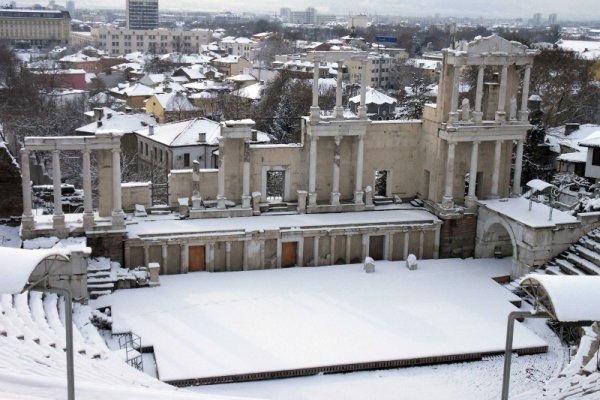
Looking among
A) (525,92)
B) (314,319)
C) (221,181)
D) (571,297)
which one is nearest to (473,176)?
(525,92)

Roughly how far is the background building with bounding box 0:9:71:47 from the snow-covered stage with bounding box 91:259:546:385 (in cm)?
16225

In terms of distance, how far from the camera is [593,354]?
1772 centimetres

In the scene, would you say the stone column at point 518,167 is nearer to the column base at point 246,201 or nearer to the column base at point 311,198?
the column base at point 311,198

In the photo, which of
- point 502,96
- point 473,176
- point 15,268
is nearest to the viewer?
point 15,268

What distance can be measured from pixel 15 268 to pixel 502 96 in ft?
72.8

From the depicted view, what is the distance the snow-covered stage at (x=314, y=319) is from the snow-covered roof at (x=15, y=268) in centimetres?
712

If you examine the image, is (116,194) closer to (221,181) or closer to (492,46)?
(221,181)

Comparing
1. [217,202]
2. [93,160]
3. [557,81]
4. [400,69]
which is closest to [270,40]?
[400,69]

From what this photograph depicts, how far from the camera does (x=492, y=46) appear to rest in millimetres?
28891

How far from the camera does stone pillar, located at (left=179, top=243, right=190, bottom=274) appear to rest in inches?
1032

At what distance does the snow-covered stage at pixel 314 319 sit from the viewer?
1977cm

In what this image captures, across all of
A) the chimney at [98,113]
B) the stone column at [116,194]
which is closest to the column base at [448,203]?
the stone column at [116,194]

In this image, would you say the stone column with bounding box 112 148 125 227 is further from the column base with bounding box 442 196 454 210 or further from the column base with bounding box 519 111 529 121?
the column base with bounding box 519 111 529 121

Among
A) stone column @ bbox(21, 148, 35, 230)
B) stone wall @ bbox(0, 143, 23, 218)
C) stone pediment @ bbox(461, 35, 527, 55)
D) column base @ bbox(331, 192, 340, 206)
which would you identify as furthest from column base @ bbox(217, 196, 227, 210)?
stone pediment @ bbox(461, 35, 527, 55)
